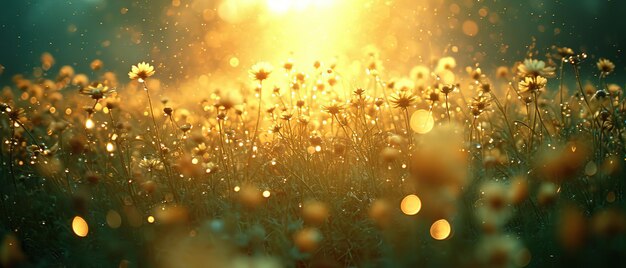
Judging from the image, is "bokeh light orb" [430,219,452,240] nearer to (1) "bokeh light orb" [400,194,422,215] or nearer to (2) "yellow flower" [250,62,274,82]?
(1) "bokeh light orb" [400,194,422,215]

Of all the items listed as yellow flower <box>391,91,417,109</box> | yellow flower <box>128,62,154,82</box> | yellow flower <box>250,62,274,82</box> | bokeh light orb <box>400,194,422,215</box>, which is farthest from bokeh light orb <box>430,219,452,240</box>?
yellow flower <box>128,62,154,82</box>

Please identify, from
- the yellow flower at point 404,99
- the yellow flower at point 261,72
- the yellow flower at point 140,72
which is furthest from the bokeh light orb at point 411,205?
the yellow flower at point 140,72

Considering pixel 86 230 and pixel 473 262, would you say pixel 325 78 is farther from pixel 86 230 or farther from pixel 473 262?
pixel 473 262

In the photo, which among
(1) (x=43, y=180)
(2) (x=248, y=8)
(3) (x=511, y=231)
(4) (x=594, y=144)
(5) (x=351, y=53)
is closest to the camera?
(3) (x=511, y=231)

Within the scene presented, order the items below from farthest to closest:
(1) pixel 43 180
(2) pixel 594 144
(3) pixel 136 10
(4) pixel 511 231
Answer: (3) pixel 136 10 → (1) pixel 43 180 → (2) pixel 594 144 → (4) pixel 511 231

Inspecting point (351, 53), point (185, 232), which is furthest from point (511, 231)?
point (351, 53)

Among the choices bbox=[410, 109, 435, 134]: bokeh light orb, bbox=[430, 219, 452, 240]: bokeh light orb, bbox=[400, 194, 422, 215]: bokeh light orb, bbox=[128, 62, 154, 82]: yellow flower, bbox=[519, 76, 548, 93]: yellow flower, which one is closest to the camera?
bbox=[430, 219, 452, 240]: bokeh light orb

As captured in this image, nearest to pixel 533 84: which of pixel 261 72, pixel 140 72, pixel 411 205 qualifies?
pixel 411 205
